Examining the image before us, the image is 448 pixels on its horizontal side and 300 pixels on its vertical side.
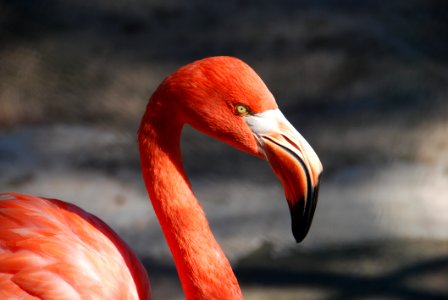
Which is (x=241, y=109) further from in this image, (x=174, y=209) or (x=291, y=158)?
(x=174, y=209)

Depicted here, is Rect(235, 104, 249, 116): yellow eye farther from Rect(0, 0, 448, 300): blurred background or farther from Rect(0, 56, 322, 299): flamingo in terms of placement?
Rect(0, 0, 448, 300): blurred background

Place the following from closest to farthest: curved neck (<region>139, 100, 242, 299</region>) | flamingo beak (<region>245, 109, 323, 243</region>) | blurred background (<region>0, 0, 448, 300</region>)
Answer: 1. flamingo beak (<region>245, 109, 323, 243</region>)
2. curved neck (<region>139, 100, 242, 299</region>)
3. blurred background (<region>0, 0, 448, 300</region>)

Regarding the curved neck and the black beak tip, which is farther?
the curved neck

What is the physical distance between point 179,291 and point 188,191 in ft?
3.32

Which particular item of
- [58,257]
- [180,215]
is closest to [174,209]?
[180,215]

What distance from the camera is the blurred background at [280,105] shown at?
10.9 feet

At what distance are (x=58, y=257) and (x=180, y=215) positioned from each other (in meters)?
0.36

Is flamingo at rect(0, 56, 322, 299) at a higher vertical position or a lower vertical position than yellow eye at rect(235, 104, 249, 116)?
lower

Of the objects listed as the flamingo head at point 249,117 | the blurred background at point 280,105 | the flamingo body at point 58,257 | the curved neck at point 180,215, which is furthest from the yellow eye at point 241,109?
the blurred background at point 280,105

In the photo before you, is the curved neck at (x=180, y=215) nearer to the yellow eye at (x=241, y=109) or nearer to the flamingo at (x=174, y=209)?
the flamingo at (x=174, y=209)

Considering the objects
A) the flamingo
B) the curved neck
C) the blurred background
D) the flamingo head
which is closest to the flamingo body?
the flamingo

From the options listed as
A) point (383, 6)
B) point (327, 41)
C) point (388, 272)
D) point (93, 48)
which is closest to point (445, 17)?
point (383, 6)

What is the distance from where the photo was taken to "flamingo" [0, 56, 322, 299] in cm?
194

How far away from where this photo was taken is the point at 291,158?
1911mm
